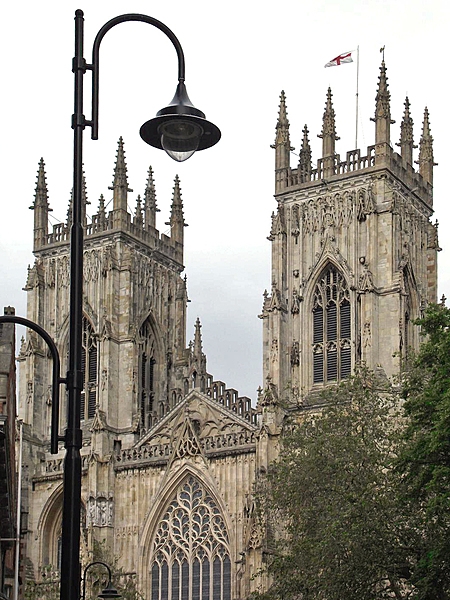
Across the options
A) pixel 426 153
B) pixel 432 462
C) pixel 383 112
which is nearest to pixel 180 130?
pixel 432 462

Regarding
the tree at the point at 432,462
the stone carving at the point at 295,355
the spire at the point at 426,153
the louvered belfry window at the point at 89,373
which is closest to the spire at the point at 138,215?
the louvered belfry window at the point at 89,373

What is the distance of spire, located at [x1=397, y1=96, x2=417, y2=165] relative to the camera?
60219 mm

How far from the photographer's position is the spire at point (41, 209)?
6675 centimetres

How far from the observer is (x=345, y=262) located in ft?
187

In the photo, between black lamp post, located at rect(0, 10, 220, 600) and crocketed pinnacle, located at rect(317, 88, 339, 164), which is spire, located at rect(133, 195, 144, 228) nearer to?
crocketed pinnacle, located at rect(317, 88, 339, 164)

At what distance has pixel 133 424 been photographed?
2389 inches

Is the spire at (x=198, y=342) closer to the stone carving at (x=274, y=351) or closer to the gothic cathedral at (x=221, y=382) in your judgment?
the gothic cathedral at (x=221, y=382)

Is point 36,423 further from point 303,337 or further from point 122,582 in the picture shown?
point 303,337

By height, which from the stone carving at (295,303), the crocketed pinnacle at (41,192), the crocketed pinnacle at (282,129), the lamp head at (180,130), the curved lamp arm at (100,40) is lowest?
the lamp head at (180,130)

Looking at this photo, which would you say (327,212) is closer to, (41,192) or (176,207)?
(176,207)

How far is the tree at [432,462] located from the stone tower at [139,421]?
19.1 metres

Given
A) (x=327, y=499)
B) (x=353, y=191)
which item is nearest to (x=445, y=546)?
(x=327, y=499)

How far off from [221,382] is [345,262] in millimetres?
7962

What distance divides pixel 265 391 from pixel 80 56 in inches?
1640
